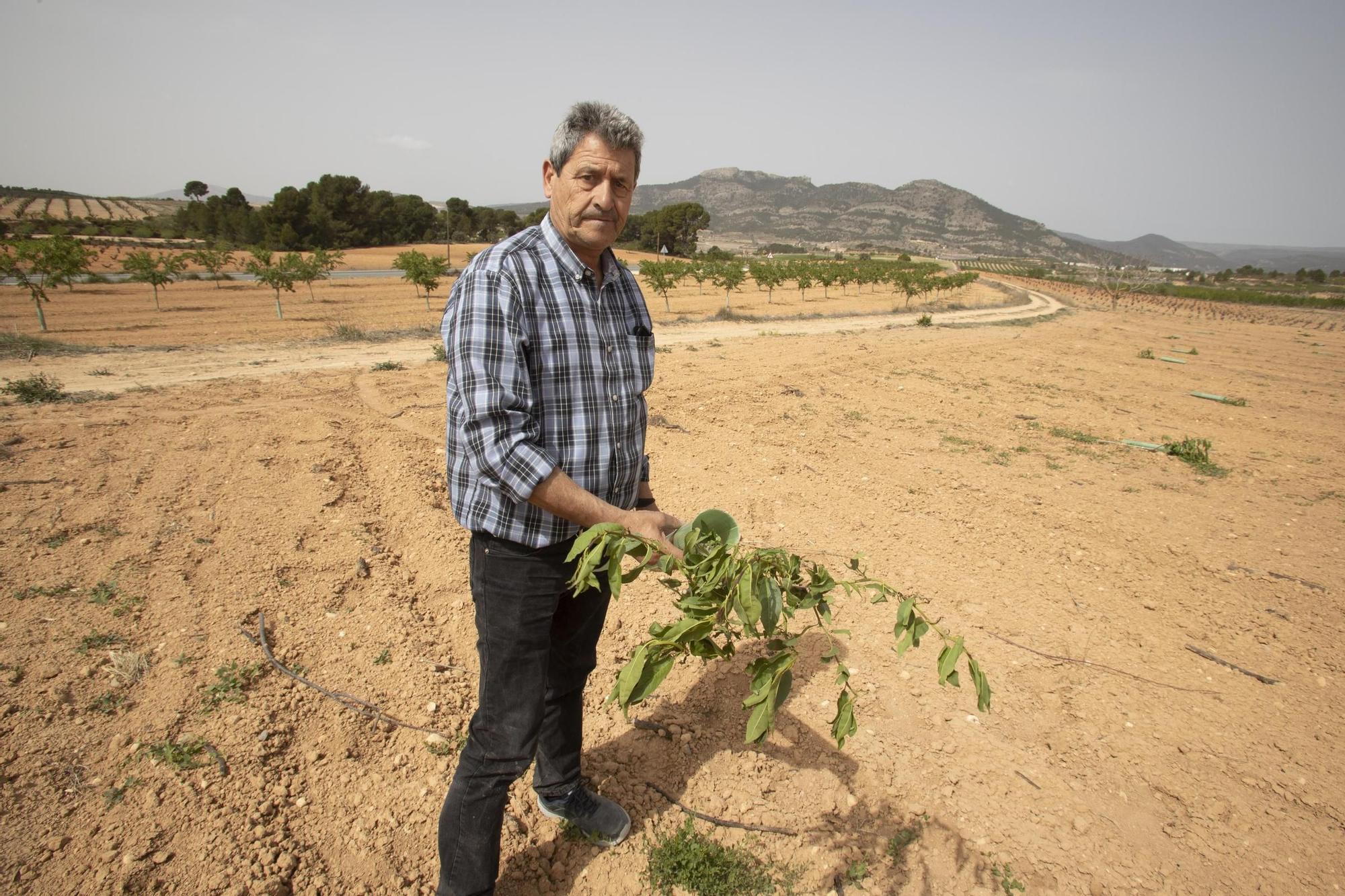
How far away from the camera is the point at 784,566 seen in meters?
1.54

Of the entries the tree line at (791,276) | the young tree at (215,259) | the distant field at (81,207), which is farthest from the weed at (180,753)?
the distant field at (81,207)

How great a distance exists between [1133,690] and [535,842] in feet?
10.5

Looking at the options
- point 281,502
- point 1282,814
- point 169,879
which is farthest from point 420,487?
point 1282,814

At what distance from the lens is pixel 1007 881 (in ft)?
7.52

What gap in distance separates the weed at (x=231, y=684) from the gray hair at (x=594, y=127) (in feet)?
9.60

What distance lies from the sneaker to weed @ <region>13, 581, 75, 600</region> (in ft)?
10.9

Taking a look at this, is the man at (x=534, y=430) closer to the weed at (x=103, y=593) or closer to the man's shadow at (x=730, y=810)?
the man's shadow at (x=730, y=810)

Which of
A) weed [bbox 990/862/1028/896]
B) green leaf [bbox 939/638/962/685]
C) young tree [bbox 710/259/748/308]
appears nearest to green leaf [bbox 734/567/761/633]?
green leaf [bbox 939/638/962/685]

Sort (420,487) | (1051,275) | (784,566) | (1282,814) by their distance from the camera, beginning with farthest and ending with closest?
1. (1051,275)
2. (420,487)
3. (1282,814)
4. (784,566)

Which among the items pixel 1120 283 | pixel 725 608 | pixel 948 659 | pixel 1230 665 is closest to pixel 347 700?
pixel 725 608

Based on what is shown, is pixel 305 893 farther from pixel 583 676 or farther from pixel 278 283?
pixel 278 283

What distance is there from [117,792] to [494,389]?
240 centimetres

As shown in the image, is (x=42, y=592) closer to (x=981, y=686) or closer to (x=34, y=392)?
(x=981, y=686)

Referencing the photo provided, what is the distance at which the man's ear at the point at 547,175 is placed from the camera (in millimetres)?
1802
